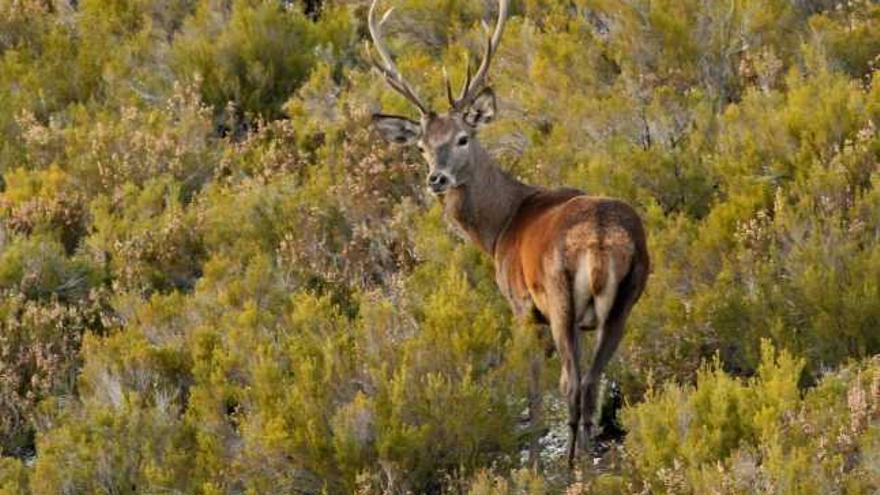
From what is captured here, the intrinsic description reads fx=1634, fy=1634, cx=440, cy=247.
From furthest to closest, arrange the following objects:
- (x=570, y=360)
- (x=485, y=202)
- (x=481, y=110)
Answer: (x=481, y=110), (x=485, y=202), (x=570, y=360)

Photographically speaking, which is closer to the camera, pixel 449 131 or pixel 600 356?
pixel 600 356

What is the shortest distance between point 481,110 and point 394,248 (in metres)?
1.62

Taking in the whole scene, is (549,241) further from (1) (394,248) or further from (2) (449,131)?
(1) (394,248)

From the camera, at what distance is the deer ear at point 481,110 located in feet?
29.8

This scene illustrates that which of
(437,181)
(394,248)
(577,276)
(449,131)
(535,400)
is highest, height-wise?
(449,131)

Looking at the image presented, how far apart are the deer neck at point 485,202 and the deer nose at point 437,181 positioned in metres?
0.25

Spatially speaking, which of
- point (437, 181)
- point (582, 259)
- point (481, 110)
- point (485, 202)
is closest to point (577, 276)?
point (582, 259)

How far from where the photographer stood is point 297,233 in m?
10.7

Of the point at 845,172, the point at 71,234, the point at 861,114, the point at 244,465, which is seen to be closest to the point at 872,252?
the point at 845,172

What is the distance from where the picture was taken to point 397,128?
924 cm

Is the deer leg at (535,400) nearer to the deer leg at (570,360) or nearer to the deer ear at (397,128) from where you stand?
the deer leg at (570,360)

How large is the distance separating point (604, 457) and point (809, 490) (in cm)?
160

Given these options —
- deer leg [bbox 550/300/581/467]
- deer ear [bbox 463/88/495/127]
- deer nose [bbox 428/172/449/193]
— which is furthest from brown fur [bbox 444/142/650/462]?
deer ear [bbox 463/88/495/127]

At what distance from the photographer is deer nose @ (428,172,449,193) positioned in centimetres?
854
